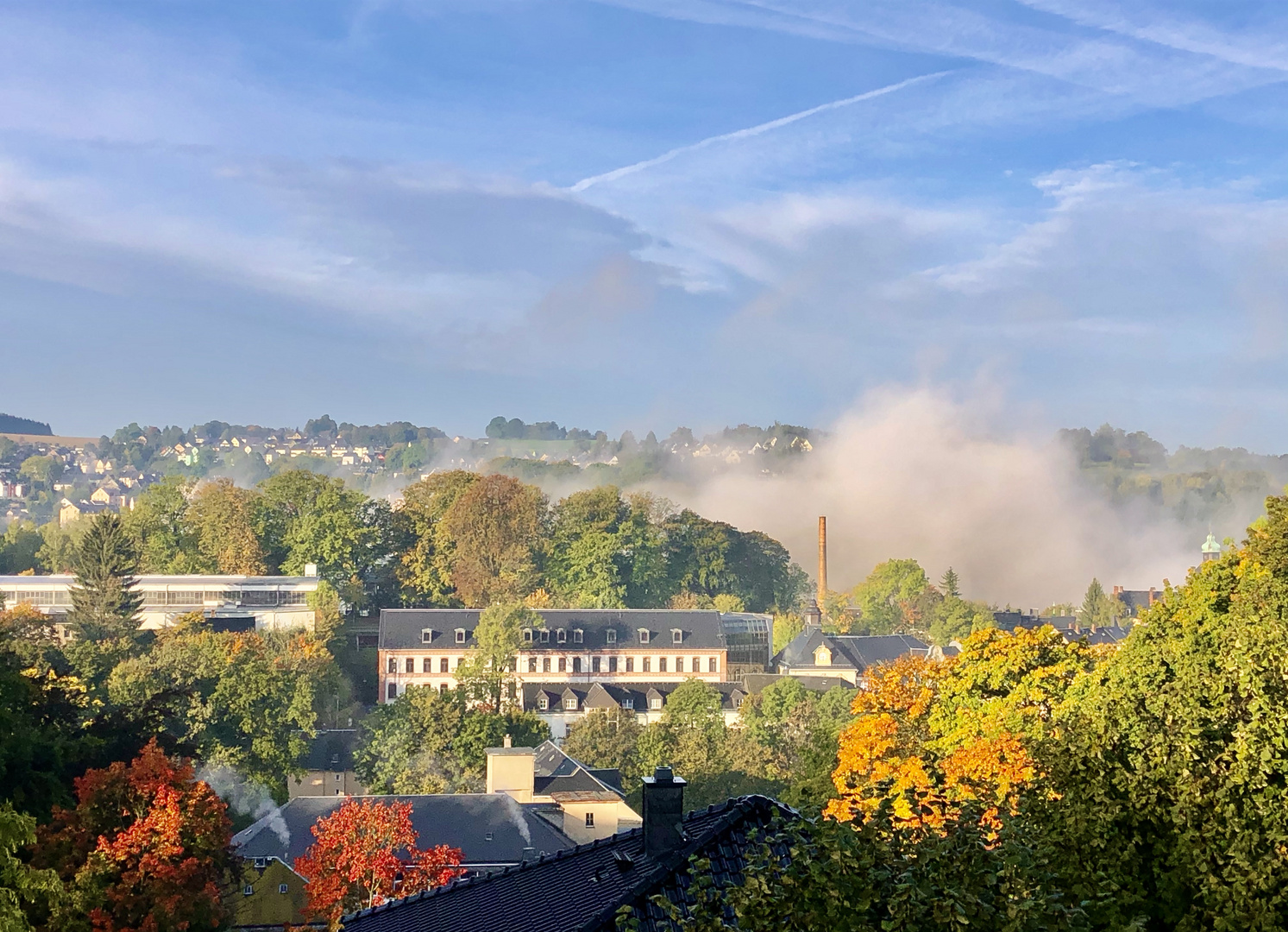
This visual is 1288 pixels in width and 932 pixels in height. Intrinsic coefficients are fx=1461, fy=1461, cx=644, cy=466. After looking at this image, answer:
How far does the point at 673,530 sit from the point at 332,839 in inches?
4167

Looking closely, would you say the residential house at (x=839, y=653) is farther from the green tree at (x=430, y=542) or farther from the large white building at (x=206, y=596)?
the large white building at (x=206, y=596)

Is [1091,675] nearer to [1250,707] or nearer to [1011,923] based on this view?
[1250,707]

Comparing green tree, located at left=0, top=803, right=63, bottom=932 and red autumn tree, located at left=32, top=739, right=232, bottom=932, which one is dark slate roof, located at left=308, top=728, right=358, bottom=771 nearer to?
red autumn tree, located at left=32, top=739, right=232, bottom=932

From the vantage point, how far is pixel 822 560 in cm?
15638

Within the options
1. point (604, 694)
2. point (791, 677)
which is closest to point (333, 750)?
point (604, 694)

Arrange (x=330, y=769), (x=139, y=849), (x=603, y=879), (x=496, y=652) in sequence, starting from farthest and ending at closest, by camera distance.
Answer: (x=496, y=652) < (x=330, y=769) < (x=139, y=849) < (x=603, y=879)

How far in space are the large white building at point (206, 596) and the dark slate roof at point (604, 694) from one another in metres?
20.9

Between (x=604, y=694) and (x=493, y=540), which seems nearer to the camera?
(x=604, y=694)

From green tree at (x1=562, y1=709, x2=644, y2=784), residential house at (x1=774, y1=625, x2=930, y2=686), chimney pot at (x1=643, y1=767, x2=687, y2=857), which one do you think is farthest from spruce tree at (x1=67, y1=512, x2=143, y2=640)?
chimney pot at (x1=643, y1=767, x2=687, y2=857)

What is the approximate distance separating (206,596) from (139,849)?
88.2 m

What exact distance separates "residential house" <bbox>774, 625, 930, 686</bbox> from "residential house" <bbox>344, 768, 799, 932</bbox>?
3492 inches

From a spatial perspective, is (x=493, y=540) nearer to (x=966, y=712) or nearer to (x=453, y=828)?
(x=453, y=828)

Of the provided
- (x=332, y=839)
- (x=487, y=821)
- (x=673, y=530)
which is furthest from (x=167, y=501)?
(x=332, y=839)

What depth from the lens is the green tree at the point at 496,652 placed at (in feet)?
287
